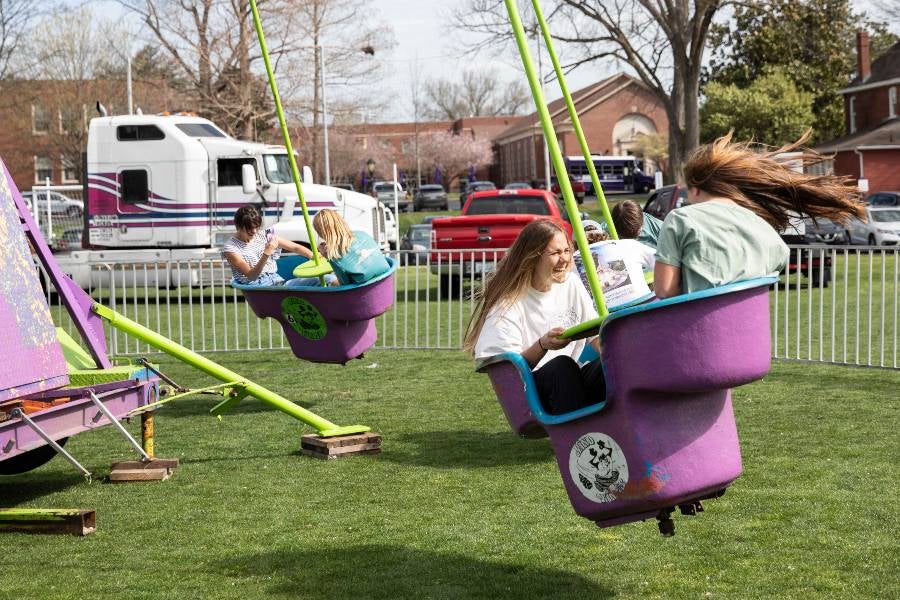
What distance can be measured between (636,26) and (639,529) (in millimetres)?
31092

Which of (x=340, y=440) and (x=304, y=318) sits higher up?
(x=304, y=318)

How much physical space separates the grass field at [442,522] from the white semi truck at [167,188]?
14072mm

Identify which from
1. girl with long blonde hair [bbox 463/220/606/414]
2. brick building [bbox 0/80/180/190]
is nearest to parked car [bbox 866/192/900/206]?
brick building [bbox 0/80/180/190]

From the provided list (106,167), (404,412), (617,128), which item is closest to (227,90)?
(106,167)

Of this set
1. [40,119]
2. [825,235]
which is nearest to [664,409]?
[825,235]

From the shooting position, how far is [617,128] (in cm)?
8869

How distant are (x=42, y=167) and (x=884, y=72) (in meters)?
44.7

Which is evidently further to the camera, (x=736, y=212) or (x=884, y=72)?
(x=884, y=72)

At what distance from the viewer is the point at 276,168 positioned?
2352 centimetres

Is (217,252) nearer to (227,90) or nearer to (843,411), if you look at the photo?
(843,411)

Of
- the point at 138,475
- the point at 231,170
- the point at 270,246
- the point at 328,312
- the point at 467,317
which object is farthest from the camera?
the point at 231,170

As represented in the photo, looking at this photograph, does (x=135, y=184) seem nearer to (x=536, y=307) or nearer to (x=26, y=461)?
(x=26, y=461)

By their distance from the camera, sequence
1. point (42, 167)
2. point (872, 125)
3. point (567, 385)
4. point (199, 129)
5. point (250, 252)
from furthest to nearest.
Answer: point (42, 167) → point (872, 125) → point (199, 129) → point (250, 252) → point (567, 385)

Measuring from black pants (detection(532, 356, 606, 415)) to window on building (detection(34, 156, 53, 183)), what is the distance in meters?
60.2
